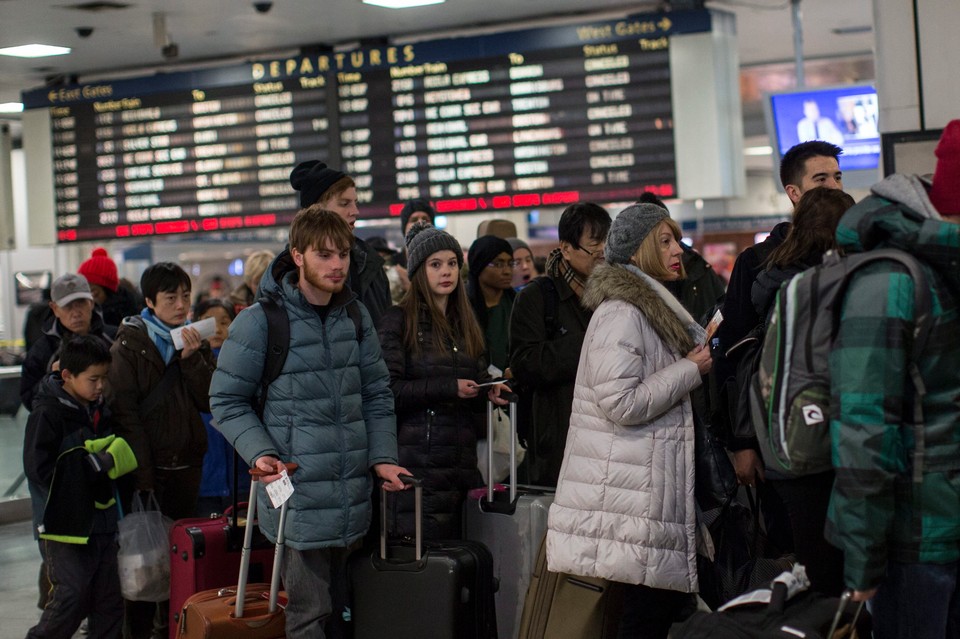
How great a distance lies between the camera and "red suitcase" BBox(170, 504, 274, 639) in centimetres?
450

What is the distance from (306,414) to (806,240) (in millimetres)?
1656

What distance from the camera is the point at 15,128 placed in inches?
476

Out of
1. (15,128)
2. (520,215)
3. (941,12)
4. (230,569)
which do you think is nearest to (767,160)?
(520,215)

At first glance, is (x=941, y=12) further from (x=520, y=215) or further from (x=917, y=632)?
(x=520, y=215)

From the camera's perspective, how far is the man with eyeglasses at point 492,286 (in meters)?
5.74

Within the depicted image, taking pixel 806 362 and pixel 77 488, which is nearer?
pixel 806 362

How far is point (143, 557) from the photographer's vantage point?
481 centimetres

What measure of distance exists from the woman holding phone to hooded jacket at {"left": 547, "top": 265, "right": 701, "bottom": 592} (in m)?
0.84

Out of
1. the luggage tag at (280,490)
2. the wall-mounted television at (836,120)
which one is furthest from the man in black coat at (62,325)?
the wall-mounted television at (836,120)

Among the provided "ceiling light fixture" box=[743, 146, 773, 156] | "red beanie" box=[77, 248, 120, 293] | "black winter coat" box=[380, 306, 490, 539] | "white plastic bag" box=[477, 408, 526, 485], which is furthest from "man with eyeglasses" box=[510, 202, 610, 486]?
"ceiling light fixture" box=[743, 146, 773, 156]

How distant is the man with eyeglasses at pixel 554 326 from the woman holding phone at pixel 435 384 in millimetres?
183

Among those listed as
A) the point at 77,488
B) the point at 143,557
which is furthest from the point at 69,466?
the point at 143,557

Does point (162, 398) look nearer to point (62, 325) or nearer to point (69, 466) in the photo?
point (69, 466)

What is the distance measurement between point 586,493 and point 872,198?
53.2 inches
